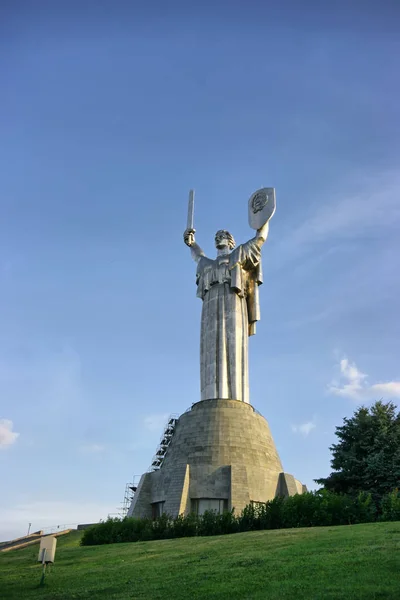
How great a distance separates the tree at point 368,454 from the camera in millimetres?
26672

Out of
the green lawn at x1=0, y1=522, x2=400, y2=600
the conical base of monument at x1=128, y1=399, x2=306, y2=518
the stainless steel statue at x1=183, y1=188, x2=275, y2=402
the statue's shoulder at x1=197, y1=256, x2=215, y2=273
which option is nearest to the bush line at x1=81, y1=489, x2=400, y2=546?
the green lawn at x1=0, y1=522, x2=400, y2=600

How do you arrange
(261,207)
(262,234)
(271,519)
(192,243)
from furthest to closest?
1. (192,243)
2. (261,207)
3. (262,234)
4. (271,519)

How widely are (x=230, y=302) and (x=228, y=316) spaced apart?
687 millimetres

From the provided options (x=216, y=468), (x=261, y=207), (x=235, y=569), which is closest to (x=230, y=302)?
(x=261, y=207)

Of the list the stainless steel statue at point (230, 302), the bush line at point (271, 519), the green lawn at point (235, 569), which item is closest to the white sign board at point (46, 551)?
the green lawn at point (235, 569)

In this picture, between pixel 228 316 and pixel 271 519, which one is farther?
pixel 228 316

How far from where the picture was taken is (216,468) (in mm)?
22141

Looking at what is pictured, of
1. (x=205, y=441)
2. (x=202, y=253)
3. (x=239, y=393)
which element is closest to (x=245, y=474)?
(x=205, y=441)

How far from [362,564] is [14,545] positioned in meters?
16.5

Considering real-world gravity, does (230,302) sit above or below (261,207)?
below

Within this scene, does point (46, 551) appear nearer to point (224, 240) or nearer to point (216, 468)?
point (216, 468)

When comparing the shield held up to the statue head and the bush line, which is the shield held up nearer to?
the statue head

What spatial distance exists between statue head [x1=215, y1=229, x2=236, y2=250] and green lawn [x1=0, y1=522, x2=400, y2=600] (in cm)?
1590

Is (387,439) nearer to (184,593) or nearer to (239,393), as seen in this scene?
(239,393)
